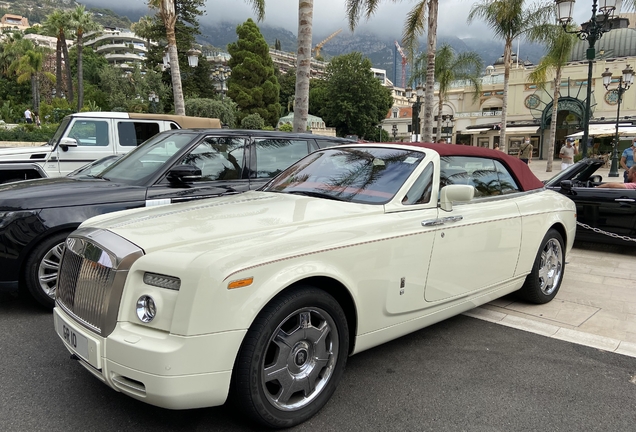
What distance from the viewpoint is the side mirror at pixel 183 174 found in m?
4.75

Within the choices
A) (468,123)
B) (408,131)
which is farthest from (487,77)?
(408,131)

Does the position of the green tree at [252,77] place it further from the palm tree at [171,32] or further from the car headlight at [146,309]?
the car headlight at [146,309]

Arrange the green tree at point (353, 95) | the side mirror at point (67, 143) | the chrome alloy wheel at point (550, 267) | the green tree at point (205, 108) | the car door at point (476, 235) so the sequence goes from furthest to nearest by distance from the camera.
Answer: the green tree at point (353, 95)
the green tree at point (205, 108)
the side mirror at point (67, 143)
the chrome alloy wheel at point (550, 267)
the car door at point (476, 235)

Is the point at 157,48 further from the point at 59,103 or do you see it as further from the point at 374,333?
the point at 374,333

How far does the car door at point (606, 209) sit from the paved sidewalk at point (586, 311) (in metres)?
0.84

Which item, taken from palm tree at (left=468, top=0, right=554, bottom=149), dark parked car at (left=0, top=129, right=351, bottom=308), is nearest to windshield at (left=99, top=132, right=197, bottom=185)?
dark parked car at (left=0, top=129, right=351, bottom=308)

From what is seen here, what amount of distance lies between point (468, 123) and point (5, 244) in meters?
53.3

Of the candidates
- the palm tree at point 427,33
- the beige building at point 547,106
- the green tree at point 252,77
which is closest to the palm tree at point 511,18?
the palm tree at point 427,33

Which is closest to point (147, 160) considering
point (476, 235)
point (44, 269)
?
point (44, 269)

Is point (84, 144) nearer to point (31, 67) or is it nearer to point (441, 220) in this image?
point (441, 220)

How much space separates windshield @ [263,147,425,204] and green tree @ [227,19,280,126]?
5225 centimetres

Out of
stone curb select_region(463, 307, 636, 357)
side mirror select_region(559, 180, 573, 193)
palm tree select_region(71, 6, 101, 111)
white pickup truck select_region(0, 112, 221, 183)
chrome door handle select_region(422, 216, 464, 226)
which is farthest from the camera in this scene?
palm tree select_region(71, 6, 101, 111)

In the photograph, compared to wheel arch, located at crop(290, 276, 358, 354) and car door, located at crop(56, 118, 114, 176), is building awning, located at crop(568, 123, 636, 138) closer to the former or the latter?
car door, located at crop(56, 118, 114, 176)

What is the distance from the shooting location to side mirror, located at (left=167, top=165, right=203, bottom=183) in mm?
4746
